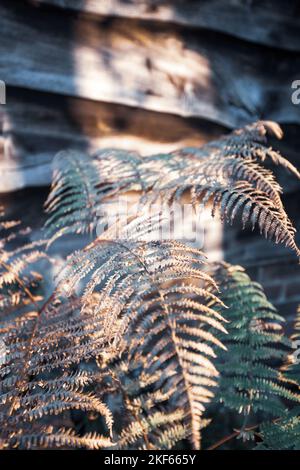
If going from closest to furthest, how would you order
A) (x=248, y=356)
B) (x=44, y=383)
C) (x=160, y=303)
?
(x=160, y=303) → (x=44, y=383) → (x=248, y=356)

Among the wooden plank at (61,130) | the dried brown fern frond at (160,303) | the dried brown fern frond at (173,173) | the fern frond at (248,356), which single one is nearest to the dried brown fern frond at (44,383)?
the dried brown fern frond at (160,303)

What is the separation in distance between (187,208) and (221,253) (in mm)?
253

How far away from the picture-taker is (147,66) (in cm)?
172

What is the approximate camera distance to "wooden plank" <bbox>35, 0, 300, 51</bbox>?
1.59 metres

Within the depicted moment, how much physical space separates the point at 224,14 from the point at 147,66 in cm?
33

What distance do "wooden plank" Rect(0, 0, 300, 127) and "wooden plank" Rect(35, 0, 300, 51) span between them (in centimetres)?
4

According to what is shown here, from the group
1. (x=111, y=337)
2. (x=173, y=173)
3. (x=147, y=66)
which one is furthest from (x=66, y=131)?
(x=111, y=337)

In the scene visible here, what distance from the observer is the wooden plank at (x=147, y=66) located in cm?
157

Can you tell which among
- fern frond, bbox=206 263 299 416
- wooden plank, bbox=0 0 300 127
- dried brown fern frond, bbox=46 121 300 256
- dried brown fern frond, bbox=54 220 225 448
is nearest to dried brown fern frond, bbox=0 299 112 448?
dried brown fern frond, bbox=54 220 225 448

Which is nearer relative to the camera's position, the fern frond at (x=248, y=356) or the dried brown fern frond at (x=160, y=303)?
the dried brown fern frond at (x=160, y=303)

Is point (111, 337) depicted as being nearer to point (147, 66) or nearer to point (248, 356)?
point (248, 356)

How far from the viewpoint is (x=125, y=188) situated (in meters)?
1.38

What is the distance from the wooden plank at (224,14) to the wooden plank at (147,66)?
4 centimetres

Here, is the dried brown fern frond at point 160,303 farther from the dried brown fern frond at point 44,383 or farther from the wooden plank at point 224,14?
the wooden plank at point 224,14
